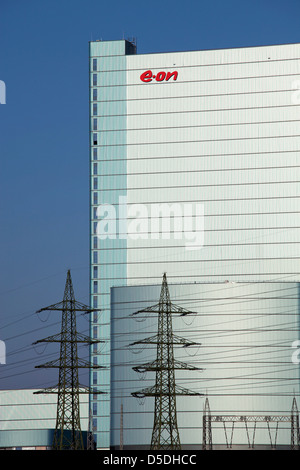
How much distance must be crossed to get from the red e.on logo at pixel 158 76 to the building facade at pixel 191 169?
0.51ft

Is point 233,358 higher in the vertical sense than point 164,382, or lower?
higher

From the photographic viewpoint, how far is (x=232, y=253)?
147 meters

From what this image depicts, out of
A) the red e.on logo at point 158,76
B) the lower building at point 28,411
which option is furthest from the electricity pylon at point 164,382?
the red e.on logo at point 158,76

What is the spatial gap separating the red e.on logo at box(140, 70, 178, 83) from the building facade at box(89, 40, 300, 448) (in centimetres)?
16

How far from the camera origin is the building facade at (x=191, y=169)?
146 metres

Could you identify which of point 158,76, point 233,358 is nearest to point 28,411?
point 233,358

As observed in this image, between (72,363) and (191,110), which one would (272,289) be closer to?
(191,110)

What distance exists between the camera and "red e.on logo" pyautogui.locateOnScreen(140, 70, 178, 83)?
15075 centimetres

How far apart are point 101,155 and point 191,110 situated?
1572 cm

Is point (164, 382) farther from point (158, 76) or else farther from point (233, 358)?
A: point (158, 76)

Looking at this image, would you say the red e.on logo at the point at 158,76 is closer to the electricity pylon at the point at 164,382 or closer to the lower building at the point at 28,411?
the electricity pylon at the point at 164,382

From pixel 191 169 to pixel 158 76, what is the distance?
51.2 ft

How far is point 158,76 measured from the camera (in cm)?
15112
